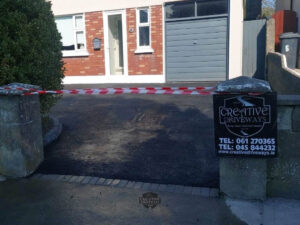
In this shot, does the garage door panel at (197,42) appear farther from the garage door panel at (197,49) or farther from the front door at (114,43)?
the front door at (114,43)

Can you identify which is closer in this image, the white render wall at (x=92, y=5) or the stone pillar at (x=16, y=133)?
the stone pillar at (x=16, y=133)

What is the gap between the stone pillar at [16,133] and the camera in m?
5.01

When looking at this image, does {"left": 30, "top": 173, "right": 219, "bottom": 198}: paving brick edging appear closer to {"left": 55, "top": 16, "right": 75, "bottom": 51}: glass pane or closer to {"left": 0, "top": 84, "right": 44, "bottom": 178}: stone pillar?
{"left": 0, "top": 84, "right": 44, "bottom": 178}: stone pillar

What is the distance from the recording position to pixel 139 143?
6.33 metres

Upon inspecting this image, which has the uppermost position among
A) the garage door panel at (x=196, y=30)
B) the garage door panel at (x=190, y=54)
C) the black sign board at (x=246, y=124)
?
the garage door panel at (x=196, y=30)

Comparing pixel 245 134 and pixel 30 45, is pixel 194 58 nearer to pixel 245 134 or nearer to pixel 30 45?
A: pixel 30 45

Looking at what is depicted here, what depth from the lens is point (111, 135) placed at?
6883mm

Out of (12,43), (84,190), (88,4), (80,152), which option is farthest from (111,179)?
(88,4)

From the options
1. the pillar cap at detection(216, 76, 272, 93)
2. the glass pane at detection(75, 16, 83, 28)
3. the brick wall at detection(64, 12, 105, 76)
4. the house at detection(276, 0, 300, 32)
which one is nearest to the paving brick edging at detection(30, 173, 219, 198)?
the pillar cap at detection(216, 76, 272, 93)

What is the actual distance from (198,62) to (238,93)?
9952mm

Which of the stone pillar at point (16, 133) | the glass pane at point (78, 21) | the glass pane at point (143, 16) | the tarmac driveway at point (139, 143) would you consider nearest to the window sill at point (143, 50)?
the glass pane at point (143, 16)

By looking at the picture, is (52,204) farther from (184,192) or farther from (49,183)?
(184,192)

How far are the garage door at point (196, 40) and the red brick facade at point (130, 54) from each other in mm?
429

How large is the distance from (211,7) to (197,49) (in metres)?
1.74
